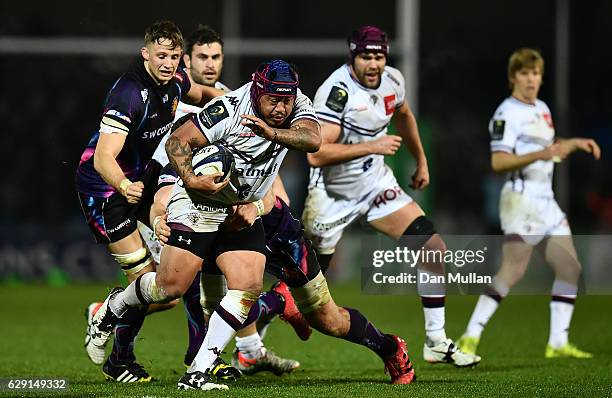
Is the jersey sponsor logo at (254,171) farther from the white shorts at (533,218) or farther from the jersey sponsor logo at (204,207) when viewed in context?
the white shorts at (533,218)

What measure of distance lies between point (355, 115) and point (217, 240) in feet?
7.94

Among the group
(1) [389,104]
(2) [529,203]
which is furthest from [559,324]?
(1) [389,104]

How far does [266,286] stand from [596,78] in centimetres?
692

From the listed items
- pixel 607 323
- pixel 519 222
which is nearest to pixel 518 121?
pixel 519 222

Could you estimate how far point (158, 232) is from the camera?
738 cm

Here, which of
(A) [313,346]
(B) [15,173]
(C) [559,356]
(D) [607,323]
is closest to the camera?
(C) [559,356]

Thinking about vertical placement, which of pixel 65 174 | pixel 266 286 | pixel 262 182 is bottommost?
pixel 266 286

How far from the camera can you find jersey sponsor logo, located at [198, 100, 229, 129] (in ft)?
23.1

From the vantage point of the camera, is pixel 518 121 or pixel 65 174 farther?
pixel 65 174

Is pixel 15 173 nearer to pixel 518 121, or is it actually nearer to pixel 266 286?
pixel 266 286

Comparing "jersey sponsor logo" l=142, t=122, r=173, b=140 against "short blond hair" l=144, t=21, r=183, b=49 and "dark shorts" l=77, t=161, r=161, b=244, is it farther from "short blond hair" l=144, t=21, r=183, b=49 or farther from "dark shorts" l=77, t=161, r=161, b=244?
"short blond hair" l=144, t=21, r=183, b=49

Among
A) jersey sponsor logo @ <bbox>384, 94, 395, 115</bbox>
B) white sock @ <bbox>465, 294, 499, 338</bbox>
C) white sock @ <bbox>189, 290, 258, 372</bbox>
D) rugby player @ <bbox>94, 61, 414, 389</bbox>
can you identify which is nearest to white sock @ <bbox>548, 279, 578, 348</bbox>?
white sock @ <bbox>465, 294, 499, 338</bbox>

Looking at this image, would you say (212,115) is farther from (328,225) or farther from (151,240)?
(328,225)

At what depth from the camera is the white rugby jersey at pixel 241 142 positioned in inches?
277
